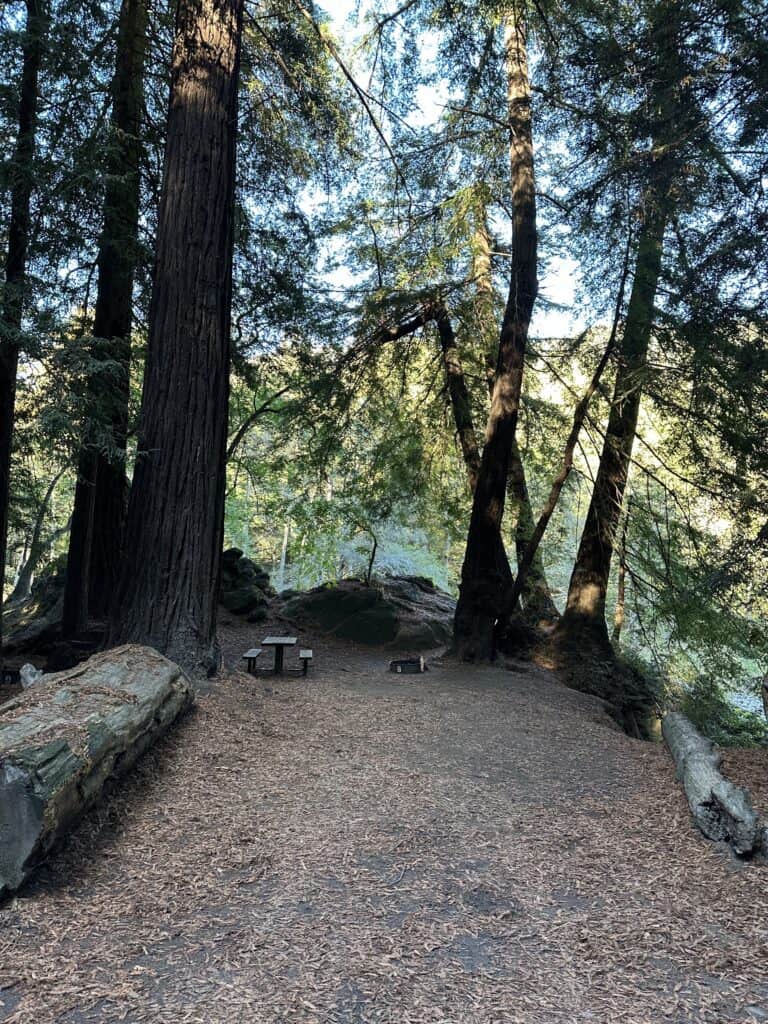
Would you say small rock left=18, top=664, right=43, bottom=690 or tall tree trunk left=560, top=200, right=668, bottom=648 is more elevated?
tall tree trunk left=560, top=200, right=668, bottom=648

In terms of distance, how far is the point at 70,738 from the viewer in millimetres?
3102

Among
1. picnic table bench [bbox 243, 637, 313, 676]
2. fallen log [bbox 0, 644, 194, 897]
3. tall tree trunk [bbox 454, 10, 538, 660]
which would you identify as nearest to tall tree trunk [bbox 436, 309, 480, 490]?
tall tree trunk [bbox 454, 10, 538, 660]

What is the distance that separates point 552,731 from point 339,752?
226 centimetres

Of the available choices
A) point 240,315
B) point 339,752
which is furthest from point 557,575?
point 339,752

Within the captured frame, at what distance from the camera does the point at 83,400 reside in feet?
15.7

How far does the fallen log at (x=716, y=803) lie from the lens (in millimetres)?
3242

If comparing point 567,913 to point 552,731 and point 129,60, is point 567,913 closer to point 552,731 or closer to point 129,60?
point 552,731

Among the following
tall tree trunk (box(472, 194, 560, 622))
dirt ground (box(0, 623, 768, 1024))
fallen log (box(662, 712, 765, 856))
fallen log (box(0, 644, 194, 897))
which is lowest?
dirt ground (box(0, 623, 768, 1024))

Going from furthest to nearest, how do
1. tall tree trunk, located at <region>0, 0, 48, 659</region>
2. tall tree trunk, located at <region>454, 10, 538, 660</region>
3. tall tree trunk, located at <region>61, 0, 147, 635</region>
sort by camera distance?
1. tall tree trunk, located at <region>454, 10, 538, 660</region>
2. tall tree trunk, located at <region>61, 0, 147, 635</region>
3. tall tree trunk, located at <region>0, 0, 48, 659</region>

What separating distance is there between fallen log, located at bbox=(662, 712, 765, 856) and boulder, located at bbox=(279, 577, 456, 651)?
6.88 metres

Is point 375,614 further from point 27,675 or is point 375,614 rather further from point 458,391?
→ point 27,675

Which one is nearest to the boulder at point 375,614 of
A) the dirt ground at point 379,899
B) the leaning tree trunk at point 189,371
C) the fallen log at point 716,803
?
the leaning tree trunk at point 189,371

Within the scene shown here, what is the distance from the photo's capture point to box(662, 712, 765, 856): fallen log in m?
3.24

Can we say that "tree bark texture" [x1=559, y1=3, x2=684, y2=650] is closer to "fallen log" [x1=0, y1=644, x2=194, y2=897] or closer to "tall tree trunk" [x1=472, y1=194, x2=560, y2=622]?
"tall tree trunk" [x1=472, y1=194, x2=560, y2=622]
